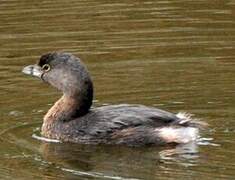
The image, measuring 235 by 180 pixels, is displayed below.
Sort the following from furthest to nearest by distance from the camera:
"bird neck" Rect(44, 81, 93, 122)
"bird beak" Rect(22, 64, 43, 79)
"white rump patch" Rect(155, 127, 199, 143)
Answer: "bird beak" Rect(22, 64, 43, 79)
"bird neck" Rect(44, 81, 93, 122)
"white rump patch" Rect(155, 127, 199, 143)

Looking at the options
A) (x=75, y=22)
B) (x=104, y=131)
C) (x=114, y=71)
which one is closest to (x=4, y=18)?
(x=75, y=22)

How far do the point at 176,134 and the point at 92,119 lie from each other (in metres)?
0.80

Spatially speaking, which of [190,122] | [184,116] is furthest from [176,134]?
[184,116]

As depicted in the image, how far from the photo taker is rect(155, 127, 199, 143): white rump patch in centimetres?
1140

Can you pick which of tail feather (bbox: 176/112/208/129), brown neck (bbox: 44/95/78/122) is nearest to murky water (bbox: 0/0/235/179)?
tail feather (bbox: 176/112/208/129)

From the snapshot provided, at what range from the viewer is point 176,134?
1141cm

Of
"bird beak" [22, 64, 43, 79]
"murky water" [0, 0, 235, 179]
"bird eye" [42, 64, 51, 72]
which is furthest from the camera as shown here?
"bird beak" [22, 64, 43, 79]

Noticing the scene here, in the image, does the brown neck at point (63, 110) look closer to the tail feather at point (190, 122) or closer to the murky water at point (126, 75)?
the murky water at point (126, 75)

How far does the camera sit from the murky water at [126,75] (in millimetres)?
10680

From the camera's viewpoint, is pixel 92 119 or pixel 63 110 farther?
pixel 63 110

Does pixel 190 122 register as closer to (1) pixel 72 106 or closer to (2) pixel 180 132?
(2) pixel 180 132

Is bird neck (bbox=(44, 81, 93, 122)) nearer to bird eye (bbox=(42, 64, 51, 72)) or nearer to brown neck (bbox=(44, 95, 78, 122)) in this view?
brown neck (bbox=(44, 95, 78, 122))

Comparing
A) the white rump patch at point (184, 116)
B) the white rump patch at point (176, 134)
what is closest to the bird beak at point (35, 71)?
the white rump patch at point (184, 116)


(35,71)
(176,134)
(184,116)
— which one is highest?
(35,71)
